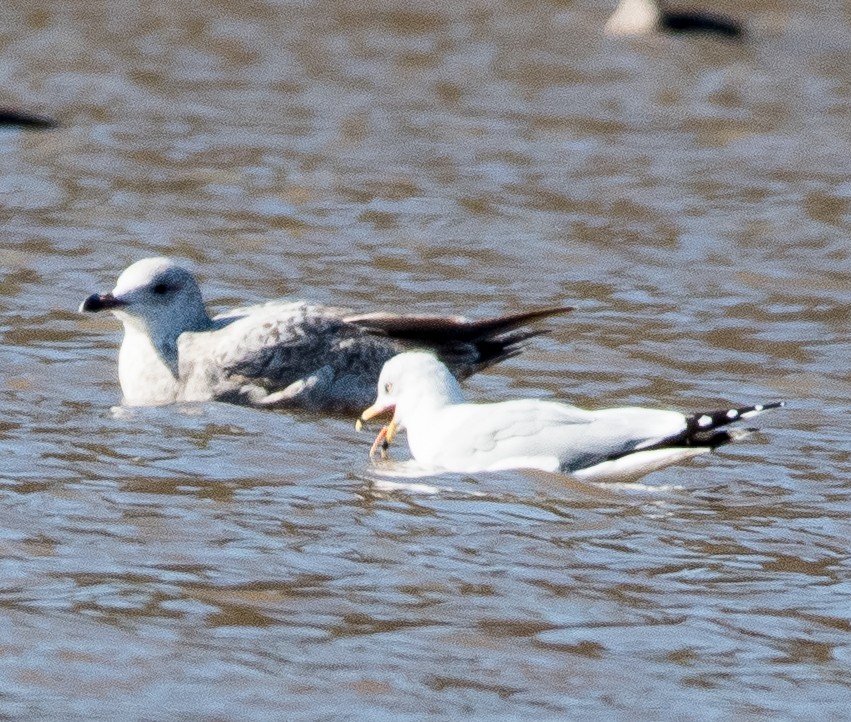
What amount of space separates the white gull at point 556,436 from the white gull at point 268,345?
962mm

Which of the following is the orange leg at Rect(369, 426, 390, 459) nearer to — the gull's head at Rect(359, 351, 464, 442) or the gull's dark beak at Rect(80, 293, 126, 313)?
the gull's head at Rect(359, 351, 464, 442)

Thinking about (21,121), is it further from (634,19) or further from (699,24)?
(699,24)

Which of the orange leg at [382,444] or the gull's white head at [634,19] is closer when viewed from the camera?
the orange leg at [382,444]

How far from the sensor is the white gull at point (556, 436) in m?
7.02

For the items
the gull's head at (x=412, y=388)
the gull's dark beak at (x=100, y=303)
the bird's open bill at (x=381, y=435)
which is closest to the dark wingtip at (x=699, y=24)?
the gull's dark beak at (x=100, y=303)

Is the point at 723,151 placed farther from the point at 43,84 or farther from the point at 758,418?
the point at 758,418

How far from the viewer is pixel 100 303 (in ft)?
27.5

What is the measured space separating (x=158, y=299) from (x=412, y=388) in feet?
4.90

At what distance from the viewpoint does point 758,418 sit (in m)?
8.30

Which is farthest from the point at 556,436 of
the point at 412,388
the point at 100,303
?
the point at 100,303

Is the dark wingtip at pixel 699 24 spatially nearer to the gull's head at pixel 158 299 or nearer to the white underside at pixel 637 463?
the gull's head at pixel 158 299

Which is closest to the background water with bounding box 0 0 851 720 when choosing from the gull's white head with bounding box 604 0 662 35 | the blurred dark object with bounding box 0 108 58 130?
the blurred dark object with bounding box 0 108 58 130

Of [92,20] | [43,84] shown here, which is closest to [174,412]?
[43,84]

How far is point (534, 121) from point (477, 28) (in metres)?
3.51
